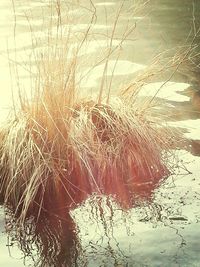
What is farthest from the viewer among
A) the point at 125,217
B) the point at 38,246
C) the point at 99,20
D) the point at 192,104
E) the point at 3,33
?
the point at 99,20

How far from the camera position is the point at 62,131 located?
10.7 feet

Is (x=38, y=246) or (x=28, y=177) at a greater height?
(x=28, y=177)

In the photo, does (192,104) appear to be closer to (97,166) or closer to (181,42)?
(97,166)

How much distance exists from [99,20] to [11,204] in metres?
6.04

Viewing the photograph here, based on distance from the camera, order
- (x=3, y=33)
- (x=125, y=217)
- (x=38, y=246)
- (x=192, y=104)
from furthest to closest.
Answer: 1. (x=3, y=33)
2. (x=192, y=104)
3. (x=125, y=217)
4. (x=38, y=246)

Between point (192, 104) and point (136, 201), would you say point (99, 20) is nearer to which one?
point (192, 104)

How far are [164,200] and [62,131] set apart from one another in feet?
2.07

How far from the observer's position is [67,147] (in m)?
3.22

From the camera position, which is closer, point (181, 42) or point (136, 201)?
point (136, 201)

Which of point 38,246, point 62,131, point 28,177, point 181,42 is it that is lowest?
point 38,246

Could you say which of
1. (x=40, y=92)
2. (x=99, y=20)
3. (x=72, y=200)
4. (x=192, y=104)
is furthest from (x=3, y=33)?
(x=72, y=200)

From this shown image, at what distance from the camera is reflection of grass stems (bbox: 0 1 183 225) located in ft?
10.3

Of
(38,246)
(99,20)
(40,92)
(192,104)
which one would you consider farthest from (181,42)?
(38,246)

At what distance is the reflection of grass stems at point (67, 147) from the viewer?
123 inches
